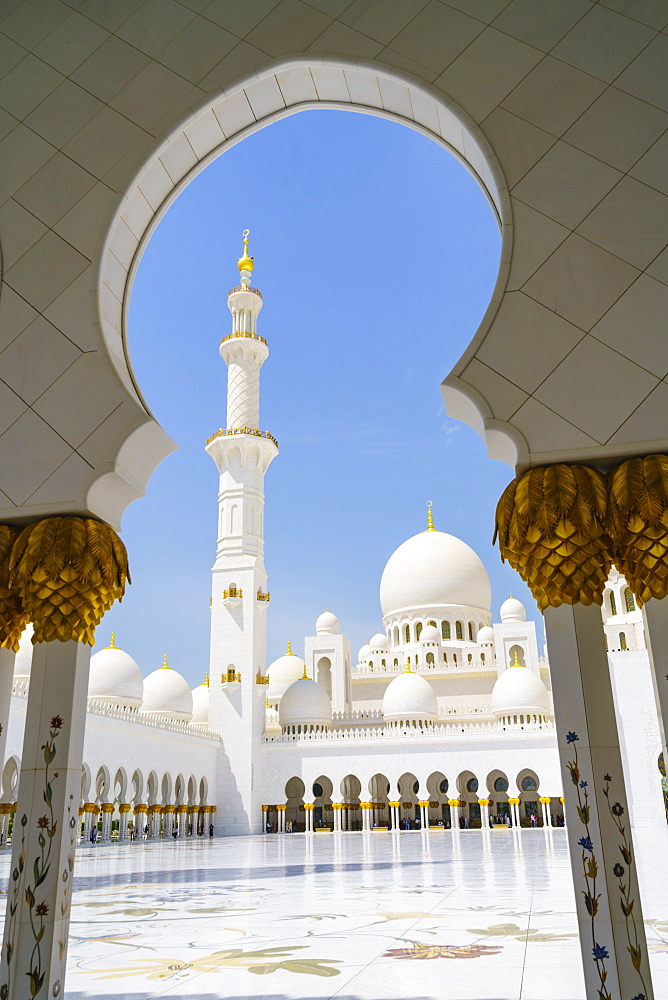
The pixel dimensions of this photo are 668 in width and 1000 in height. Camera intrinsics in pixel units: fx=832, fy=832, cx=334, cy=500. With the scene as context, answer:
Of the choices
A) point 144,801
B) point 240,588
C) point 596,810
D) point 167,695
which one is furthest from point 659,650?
point 167,695

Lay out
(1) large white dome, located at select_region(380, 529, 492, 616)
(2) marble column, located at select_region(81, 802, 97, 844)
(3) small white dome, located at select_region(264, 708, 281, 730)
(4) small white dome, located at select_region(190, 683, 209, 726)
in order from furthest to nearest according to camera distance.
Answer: (4) small white dome, located at select_region(190, 683, 209, 726) → (1) large white dome, located at select_region(380, 529, 492, 616) → (3) small white dome, located at select_region(264, 708, 281, 730) → (2) marble column, located at select_region(81, 802, 97, 844)

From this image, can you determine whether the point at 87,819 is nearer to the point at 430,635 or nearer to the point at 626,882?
the point at 430,635

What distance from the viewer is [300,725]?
21.8 m

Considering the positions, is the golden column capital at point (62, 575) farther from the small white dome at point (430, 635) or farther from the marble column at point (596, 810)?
the small white dome at point (430, 635)

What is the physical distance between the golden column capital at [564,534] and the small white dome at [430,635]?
2270cm

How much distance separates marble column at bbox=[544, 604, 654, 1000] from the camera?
2180mm

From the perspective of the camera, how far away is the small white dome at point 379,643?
27281 millimetres

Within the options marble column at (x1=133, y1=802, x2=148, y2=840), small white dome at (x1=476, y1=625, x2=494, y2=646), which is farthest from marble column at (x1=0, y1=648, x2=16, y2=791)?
small white dome at (x1=476, y1=625, x2=494, y2=646)

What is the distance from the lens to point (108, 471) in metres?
2.86

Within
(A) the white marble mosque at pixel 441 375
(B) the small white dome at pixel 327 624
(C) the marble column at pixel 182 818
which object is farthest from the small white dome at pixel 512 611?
(A) the white marble mosque at pixel 441 375

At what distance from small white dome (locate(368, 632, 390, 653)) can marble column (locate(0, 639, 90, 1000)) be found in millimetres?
24476

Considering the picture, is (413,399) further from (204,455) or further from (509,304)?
(509,304)

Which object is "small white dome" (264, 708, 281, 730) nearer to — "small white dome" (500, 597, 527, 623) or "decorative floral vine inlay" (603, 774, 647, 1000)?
"small white dome" (500, 597, 527, 623)

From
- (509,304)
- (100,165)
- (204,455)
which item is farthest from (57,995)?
(204,455)
